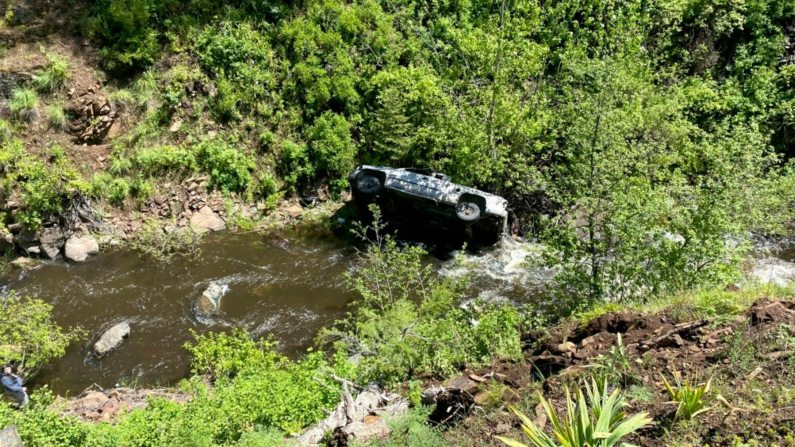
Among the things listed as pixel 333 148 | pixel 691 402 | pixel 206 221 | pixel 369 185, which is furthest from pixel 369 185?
pixel 691 402

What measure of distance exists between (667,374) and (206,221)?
9.99 metres

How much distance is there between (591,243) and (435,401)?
10.8 feet

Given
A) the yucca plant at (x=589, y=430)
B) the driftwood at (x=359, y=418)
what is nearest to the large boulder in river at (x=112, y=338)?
the driftwood at (x=359, y=418)

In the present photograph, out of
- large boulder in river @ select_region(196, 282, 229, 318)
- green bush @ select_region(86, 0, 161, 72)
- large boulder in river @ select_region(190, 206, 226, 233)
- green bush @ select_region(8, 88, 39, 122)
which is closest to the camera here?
large boulder in river @ select_region(196, 282, 229, 318)

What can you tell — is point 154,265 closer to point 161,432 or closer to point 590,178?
point 161,432

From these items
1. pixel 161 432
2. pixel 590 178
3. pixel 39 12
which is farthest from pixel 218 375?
pixel 39 12

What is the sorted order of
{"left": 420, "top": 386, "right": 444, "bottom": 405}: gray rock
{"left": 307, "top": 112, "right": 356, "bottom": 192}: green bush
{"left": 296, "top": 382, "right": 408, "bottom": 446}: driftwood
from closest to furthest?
{"left": 296, "top": 382, "right": 408, "bottom": 446}: driftwood
{"left": 420, "top": 386, "right": 444, "bottom": 405}: gray rock
{"left": 307, "top": 112, "right": 356, "bottom": 192}: green bush

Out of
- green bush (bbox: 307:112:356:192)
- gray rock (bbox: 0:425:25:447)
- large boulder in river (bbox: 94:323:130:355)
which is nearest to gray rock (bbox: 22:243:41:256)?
large boulder in river (bbox: 94:323:130:355)

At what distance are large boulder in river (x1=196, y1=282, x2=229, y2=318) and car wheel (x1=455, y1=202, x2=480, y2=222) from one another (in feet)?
16.5

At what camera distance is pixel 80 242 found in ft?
34.4

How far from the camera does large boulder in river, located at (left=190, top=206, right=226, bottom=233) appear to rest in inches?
445

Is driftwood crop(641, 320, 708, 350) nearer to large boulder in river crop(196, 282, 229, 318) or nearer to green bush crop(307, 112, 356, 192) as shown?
large boulder in river crop(196, 282, 229, 318)

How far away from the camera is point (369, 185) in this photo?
10.9 meters

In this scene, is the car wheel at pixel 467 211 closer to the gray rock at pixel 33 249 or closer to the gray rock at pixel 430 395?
the gray rock at pixel 430 395
